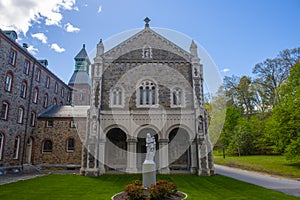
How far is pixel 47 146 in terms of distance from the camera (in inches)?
965

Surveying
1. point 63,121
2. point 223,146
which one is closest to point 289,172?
point 223,146

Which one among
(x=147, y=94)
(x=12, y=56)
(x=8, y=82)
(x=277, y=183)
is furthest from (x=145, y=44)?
(x=277, y=183)

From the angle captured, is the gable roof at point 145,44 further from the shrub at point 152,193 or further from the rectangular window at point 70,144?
the shrub at point 152,193

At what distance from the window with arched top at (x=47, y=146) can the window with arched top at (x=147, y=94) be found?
1178 centimetres

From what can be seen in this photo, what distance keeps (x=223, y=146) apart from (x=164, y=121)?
21086 mm

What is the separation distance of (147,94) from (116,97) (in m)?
3.04

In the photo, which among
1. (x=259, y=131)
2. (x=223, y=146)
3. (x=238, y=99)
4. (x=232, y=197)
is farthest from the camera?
(x=238, y=99)

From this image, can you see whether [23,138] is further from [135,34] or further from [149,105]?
[135,34]

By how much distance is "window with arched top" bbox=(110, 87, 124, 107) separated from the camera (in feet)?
68.0

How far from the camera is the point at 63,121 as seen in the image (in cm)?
2505

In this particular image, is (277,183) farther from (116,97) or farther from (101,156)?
(116,97)

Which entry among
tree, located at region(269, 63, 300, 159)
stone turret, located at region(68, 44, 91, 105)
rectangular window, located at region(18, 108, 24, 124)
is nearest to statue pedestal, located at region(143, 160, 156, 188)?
tree, located at region(269, 63, 300, 159)

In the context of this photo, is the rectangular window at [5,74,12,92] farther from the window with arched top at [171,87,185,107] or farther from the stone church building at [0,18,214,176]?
the window with arched top at [171,87,185,107]

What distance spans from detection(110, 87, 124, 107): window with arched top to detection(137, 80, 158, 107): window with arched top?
5.46 feet
